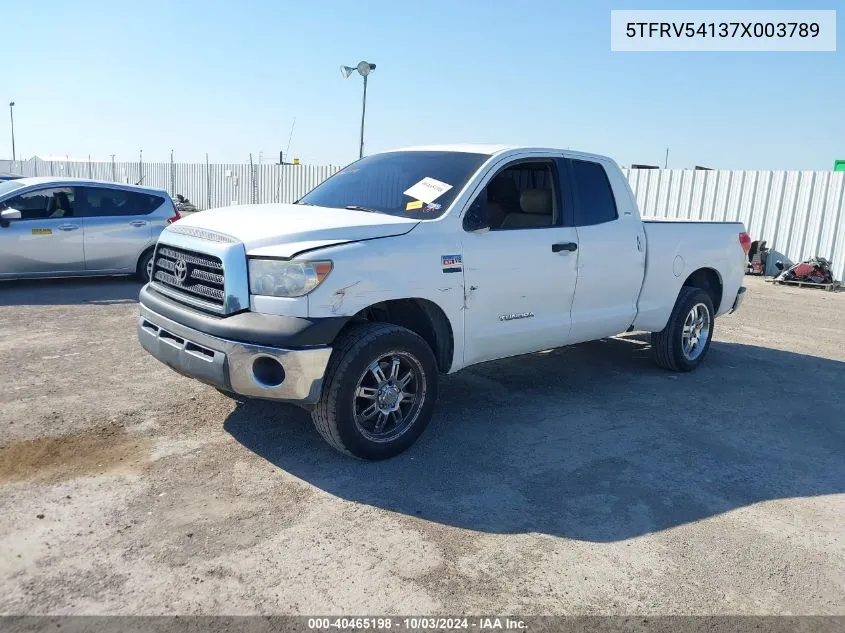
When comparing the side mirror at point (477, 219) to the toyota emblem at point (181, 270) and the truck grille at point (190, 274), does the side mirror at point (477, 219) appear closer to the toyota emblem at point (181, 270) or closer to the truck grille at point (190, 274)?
the truck grille at point (190, 274)

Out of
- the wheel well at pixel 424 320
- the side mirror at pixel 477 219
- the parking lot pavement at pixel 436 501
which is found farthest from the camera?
the side mirror at pixel 477 219

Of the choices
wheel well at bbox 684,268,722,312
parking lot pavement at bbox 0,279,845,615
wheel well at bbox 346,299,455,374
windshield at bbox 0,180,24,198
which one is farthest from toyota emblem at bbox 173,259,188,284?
windshield at bbox 0,180,24,198

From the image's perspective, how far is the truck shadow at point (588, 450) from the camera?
12.6 feet

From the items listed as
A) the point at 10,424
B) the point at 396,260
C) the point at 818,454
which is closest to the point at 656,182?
the point at 818,454

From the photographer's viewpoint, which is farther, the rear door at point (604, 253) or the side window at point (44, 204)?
the side window at point (44, 204)

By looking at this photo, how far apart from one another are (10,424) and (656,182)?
1558 centimetres

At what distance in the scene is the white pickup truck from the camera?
12.8 ft

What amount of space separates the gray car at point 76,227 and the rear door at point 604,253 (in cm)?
720

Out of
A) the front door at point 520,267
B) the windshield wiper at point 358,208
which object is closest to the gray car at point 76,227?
the windshield wiper at point 358,208

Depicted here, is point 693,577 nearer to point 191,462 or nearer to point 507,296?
point 507,296

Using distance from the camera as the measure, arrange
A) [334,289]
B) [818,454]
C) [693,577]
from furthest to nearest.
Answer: [818,454] → [334,289] → [693,577]

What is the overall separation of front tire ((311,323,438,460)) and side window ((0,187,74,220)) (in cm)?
750

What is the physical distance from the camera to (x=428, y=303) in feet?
14.7

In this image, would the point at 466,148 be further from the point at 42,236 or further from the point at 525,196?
the point at 42,236
